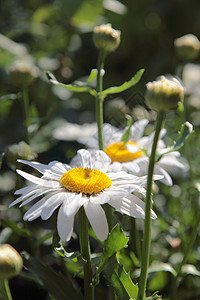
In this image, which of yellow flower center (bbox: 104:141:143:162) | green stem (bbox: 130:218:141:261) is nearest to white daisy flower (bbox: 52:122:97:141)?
yellow flower center (bbox: 104:141:143:162)

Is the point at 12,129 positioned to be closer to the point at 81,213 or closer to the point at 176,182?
the point at 176,182

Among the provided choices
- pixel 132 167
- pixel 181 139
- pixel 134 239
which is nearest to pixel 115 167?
pixel 132 167

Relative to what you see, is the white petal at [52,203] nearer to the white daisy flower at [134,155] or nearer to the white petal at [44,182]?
the white petal at [44,182]

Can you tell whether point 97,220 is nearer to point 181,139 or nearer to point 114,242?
point 114,242

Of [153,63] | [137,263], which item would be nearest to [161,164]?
[137,263]

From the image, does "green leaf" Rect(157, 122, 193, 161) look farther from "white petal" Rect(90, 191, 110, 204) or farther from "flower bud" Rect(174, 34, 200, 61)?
"flower bud" Rect(174, 34, 200, 61)

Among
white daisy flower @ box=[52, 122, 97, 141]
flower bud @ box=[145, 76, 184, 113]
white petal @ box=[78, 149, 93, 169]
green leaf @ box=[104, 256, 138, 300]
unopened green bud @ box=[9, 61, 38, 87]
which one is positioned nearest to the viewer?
flower bud @ box=[145, 76, 184, 113]
